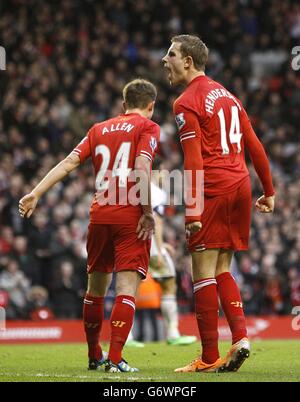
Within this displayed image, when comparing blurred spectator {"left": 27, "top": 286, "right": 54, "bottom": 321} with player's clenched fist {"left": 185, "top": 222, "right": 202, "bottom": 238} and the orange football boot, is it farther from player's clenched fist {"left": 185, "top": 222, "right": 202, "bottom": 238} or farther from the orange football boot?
player's clenched fist {"left": 185, "top": 222, "right": 202, "bottom": 238}

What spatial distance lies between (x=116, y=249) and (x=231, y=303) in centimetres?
100

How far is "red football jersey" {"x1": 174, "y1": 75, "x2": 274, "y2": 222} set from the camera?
7676mm

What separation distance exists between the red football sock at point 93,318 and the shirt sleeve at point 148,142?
1.24 m

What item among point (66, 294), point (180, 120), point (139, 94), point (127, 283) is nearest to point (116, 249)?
point (127, 283)

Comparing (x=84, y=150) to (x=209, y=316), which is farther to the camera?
(x=84, y=150)

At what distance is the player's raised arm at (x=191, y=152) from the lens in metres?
7.55

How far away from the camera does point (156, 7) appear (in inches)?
933

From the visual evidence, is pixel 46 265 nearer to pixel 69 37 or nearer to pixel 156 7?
pixel 69 37

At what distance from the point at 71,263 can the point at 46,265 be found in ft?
1.52

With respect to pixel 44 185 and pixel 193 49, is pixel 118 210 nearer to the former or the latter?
pixel 44 185

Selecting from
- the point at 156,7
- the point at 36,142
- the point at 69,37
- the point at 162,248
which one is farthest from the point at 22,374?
the point at 156,7

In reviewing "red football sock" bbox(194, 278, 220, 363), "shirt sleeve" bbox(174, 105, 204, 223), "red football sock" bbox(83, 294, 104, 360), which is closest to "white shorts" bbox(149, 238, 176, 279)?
"red football sock" bbox(83, 294, 104, 360)

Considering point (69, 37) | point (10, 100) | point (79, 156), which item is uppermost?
point (69, 37)

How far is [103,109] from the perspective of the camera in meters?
20.4
